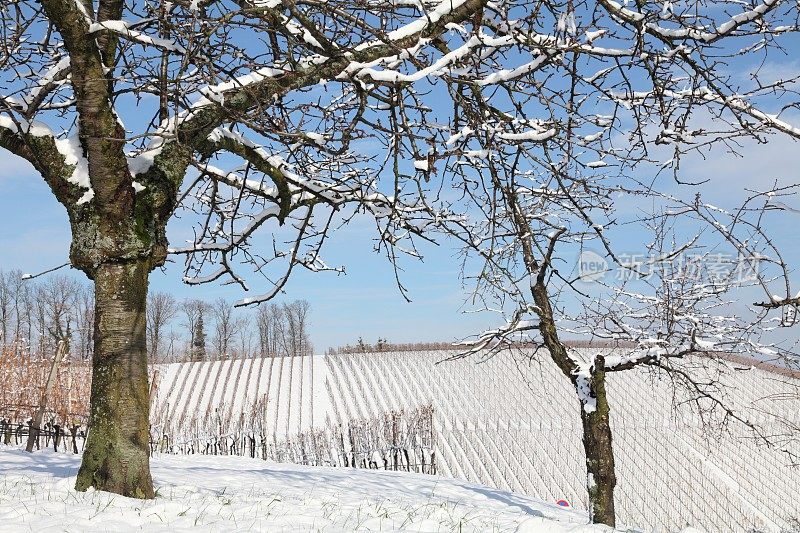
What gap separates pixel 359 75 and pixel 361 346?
30.0 metres

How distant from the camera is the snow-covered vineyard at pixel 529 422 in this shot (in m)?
14.7

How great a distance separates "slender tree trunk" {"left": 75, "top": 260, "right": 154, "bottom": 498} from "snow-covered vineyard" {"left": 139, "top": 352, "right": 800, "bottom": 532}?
5.41 metres

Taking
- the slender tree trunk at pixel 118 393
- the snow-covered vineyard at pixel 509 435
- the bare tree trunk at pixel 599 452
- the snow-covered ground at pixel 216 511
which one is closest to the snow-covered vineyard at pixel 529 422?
the snow-covered vineyard at pixel 509 435

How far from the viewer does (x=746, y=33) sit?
468 centimetres

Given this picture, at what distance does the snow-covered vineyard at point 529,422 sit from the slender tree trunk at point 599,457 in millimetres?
1240

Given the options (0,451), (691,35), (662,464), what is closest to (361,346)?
(662,464)

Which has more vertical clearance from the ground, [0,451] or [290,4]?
[290,4]

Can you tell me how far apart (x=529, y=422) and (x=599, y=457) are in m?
12.0

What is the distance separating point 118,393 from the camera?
529 cm

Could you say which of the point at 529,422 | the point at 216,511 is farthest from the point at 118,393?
the point at 529,422

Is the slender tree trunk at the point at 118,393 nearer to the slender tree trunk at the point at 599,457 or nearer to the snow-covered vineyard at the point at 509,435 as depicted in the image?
the slender tree trunk at the point at 599,457

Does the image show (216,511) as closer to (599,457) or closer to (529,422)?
(599,457)

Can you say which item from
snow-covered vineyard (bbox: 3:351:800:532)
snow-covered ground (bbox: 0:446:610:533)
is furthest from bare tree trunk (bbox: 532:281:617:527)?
snow-covered vineyard (bbox: 3:351:800:532)

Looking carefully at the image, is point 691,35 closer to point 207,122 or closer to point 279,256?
point 207,122
